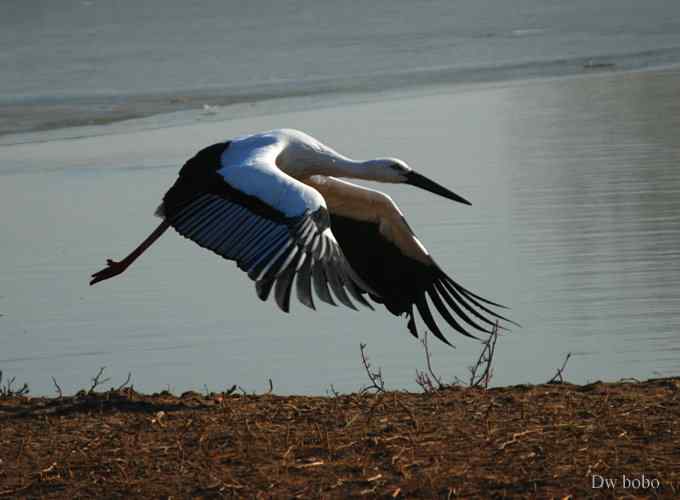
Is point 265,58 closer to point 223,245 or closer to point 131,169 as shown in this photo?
point 131,169

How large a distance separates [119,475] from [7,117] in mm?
15603

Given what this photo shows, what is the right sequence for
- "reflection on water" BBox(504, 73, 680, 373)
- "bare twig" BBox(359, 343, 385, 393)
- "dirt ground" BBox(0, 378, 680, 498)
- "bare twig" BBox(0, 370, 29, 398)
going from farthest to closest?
1. "reflection on water" BBox(504, 73, 680, 373)
2. "bare twig" BBox(0, 370, 29, 398)
3. "bare twig" BBox(359, 343, 385, 393)
4. "dirt ground" BBox(0, 378, 680, 498)

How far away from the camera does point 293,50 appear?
96.7 ft

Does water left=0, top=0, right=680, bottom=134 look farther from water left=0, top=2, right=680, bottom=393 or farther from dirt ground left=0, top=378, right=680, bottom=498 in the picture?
dirt ground left=0, top=378, right=680, bottom=498

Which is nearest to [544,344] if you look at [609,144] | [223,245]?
[223,245]

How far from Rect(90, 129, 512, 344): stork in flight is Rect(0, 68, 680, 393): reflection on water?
0.42m

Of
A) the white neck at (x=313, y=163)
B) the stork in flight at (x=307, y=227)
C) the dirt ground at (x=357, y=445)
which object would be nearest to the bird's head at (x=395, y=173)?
the stork in flight at (x=307, y=227)

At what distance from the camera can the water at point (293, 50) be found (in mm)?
22547

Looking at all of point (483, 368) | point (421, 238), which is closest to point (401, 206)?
point (421, 238)

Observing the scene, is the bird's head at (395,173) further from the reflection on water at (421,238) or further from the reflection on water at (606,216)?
the reflection on water at (606,216)

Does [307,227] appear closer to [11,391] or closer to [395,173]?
[11,391]

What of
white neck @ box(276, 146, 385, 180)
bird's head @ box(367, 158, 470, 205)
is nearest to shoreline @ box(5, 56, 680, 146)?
bird's head @ box(367, 158, 470, 205)

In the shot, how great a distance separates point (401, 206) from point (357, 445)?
21.0 feet

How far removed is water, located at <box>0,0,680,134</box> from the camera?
2255 cm
